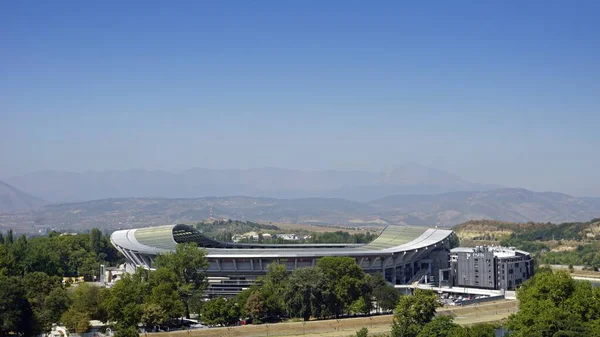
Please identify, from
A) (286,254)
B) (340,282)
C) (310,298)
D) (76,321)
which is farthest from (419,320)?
(286,254)

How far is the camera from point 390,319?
6619cm

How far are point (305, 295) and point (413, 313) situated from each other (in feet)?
34.9

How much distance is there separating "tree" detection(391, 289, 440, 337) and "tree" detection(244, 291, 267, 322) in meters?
11.7

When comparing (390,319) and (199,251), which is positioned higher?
(199,251)

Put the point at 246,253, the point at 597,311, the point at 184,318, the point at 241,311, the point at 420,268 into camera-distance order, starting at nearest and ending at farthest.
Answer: the point at 597,311, the point at 241,311, the point at 184,318, the point at 246,253, the point at 420,268

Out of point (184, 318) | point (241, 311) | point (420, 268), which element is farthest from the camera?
point (420, 268)

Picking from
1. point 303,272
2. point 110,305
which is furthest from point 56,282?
point 303,272

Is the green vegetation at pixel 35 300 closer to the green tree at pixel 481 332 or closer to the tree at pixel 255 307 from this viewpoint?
the tree at pixel 255 307

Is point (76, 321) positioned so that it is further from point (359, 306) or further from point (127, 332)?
point (359, 306)

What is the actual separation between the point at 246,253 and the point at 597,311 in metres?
39.5

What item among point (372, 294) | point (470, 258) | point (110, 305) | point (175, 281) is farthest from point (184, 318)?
point (470, 258)

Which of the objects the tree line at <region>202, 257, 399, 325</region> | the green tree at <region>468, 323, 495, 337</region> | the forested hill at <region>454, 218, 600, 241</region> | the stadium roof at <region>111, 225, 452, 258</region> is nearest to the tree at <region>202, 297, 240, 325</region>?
the tree line at <region>202, 257, 399, 325</region>

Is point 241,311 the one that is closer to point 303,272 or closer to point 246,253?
point 303,272

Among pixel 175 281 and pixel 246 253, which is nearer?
pixel 175 281
